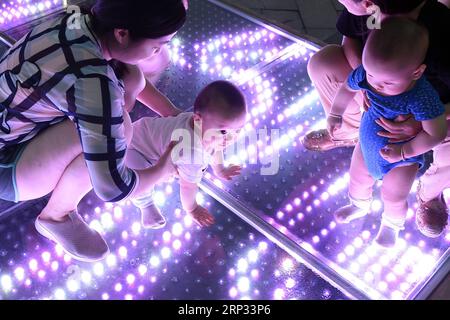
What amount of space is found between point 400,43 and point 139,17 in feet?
1.70

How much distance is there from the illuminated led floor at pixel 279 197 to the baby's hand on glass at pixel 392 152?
10.8 inches

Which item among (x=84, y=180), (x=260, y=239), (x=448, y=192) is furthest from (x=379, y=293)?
(x=84, y=180)

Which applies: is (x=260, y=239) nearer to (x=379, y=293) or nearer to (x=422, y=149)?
(x=379, y=293)

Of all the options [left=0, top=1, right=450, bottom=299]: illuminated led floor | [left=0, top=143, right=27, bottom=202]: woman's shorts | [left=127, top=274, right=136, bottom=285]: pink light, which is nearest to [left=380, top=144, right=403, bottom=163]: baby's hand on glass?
[left=0, top=1, right=450, bottom=299]: illuminated led floor

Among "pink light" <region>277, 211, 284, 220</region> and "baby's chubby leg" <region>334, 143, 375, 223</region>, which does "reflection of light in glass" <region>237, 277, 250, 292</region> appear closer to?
"pink light" <region>277, 211, 284, 220</region>

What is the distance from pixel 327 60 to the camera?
1.39 metres

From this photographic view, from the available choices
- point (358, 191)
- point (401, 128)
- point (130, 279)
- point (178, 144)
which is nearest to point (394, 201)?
point (358, 191)

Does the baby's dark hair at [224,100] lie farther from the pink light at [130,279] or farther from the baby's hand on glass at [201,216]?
the pink light at [130,279]

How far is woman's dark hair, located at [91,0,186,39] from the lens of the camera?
0.92 m

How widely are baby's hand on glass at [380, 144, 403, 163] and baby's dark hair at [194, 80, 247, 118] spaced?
0.35 m

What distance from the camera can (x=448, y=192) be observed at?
56.1 inches

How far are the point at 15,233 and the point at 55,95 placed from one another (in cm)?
47

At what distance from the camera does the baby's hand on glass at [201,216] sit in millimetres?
1295

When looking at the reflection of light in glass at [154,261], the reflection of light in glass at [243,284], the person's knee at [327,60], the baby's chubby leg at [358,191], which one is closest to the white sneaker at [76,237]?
the reflection of light in glass at [154,261]
